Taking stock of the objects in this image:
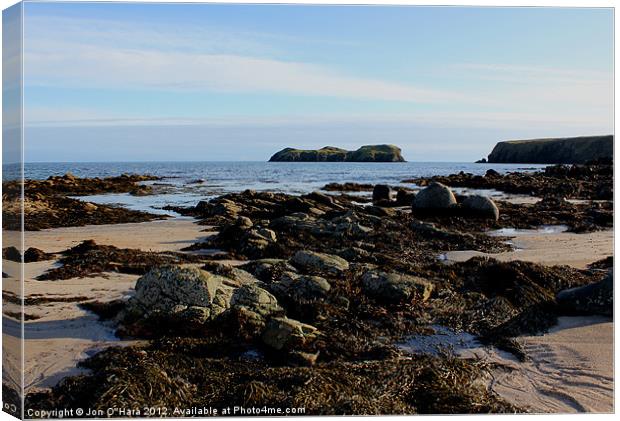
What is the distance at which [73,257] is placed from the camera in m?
7.41

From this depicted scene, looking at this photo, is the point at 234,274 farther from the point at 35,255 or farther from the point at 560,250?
the point at 560,250

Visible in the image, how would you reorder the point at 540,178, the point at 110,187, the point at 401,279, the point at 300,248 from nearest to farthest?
the point at 401,279 < the point at 300,248 < the point at 110,187 < the point at 540,178

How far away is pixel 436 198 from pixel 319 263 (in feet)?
22.3

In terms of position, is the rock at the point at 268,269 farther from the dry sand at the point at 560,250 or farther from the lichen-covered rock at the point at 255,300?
the dry sand at the point at 560,250

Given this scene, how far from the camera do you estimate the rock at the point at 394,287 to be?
6.09 m

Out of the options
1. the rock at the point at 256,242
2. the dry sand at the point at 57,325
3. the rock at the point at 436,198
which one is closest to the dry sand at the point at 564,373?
the dry sand at the point at 57,325

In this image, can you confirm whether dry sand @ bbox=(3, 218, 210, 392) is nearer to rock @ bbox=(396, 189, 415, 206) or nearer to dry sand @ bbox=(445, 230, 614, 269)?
dry sand @ bbox=(445, 230, 614, 269)

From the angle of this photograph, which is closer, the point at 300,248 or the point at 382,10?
the point at 382,10

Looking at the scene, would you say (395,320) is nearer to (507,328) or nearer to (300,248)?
(507,328)

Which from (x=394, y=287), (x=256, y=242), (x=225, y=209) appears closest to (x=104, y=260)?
(x=256, y=242)

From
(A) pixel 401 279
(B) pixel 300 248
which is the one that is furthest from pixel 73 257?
(A) pixel 401 279

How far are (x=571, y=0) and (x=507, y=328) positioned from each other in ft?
11.3

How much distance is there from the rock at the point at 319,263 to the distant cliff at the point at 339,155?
4.59ft

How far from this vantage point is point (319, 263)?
7.02 metres
